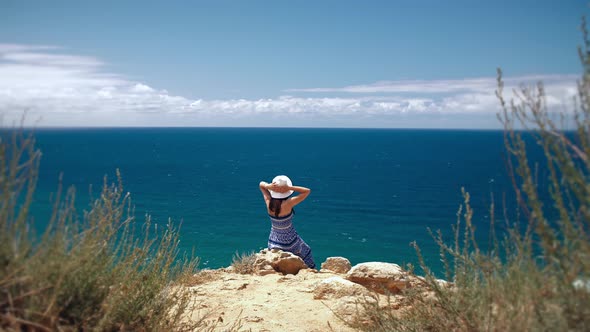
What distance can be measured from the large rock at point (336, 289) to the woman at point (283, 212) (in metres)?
1.49

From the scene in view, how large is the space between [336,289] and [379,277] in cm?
70

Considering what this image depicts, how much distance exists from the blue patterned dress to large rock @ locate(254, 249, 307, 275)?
0.76 ft

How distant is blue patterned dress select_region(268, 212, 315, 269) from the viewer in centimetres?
762

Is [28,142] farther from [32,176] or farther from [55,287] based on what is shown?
[55,287]

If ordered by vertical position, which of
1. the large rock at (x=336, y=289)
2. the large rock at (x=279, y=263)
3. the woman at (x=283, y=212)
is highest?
the woman at (x=283, y=212)

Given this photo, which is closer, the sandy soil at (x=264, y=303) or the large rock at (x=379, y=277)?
the sandy soil at (x=264, y=303)

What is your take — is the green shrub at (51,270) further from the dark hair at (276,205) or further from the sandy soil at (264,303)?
the dark hair at (276,205)

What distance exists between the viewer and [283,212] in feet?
24.5

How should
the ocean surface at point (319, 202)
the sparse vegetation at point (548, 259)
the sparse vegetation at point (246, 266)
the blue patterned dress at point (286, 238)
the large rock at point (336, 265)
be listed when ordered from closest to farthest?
the sparse vegetation at point (548, 259)
the blue patterned dress at point (286, 238)
the sparse vegetation at point (246, 266)
the large rock at point (336, 265)
the ocean surface at point (319, 202)

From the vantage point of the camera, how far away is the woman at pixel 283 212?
7.50 meters

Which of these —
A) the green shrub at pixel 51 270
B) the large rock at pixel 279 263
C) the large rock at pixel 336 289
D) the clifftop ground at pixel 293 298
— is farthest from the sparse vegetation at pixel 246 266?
the green shrub at pixel 51 270

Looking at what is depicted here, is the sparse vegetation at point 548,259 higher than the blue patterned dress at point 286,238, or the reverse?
the sparse vegetation at point 548,259

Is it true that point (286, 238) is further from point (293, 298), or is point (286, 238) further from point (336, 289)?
point (336, 289)

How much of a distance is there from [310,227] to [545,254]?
24.9m
